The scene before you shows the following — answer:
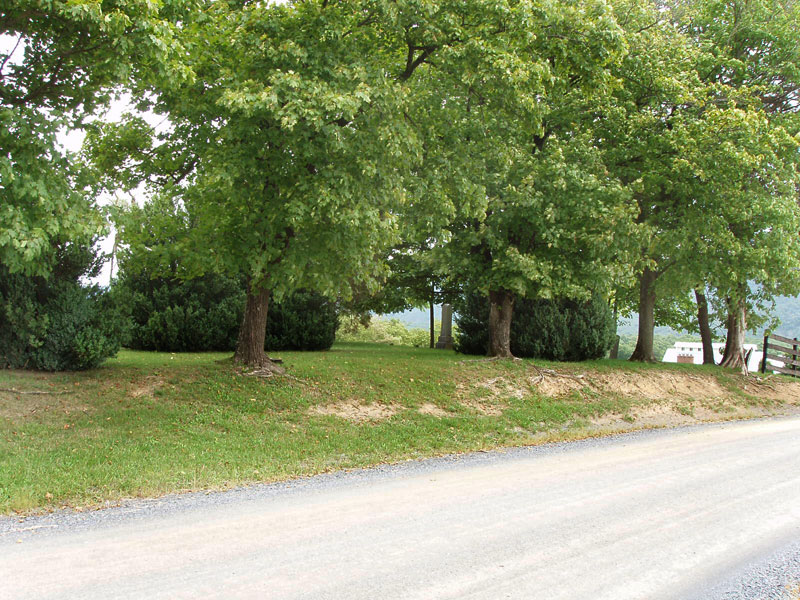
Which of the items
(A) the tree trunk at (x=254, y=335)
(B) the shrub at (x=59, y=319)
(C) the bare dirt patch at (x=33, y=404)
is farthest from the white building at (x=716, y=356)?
(C) the bare dirt patch at (x=33, y=404)

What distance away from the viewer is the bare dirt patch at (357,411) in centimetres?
1125

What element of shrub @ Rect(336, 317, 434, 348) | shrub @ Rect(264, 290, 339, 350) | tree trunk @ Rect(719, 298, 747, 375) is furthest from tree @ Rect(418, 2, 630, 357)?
shrub @ Rect(336, 317, 434, 348)

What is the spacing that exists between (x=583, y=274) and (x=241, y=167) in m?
10.3

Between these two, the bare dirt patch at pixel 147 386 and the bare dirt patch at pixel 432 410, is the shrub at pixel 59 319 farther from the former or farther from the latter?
the bare dirt patch at pixel 432 410

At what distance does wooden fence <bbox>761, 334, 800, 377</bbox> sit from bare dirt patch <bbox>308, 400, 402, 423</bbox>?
19.5 meters

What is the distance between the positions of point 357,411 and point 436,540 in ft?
21.3

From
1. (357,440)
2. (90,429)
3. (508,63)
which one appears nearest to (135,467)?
Result: (90,429)

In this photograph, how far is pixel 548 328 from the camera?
19.4 metres

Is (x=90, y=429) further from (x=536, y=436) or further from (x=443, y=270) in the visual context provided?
(x=443, y=270)

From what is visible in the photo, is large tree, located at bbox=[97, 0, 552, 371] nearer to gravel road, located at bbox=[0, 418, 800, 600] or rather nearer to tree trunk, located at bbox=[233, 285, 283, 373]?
tree trunk, located at bbox=[233, 285, 283, 373]

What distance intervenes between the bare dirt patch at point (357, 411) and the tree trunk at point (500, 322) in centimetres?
668

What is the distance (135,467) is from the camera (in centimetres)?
739

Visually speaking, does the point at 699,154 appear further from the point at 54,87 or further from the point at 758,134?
the point at 54,87

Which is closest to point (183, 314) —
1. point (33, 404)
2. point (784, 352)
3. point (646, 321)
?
point (33, 404)
